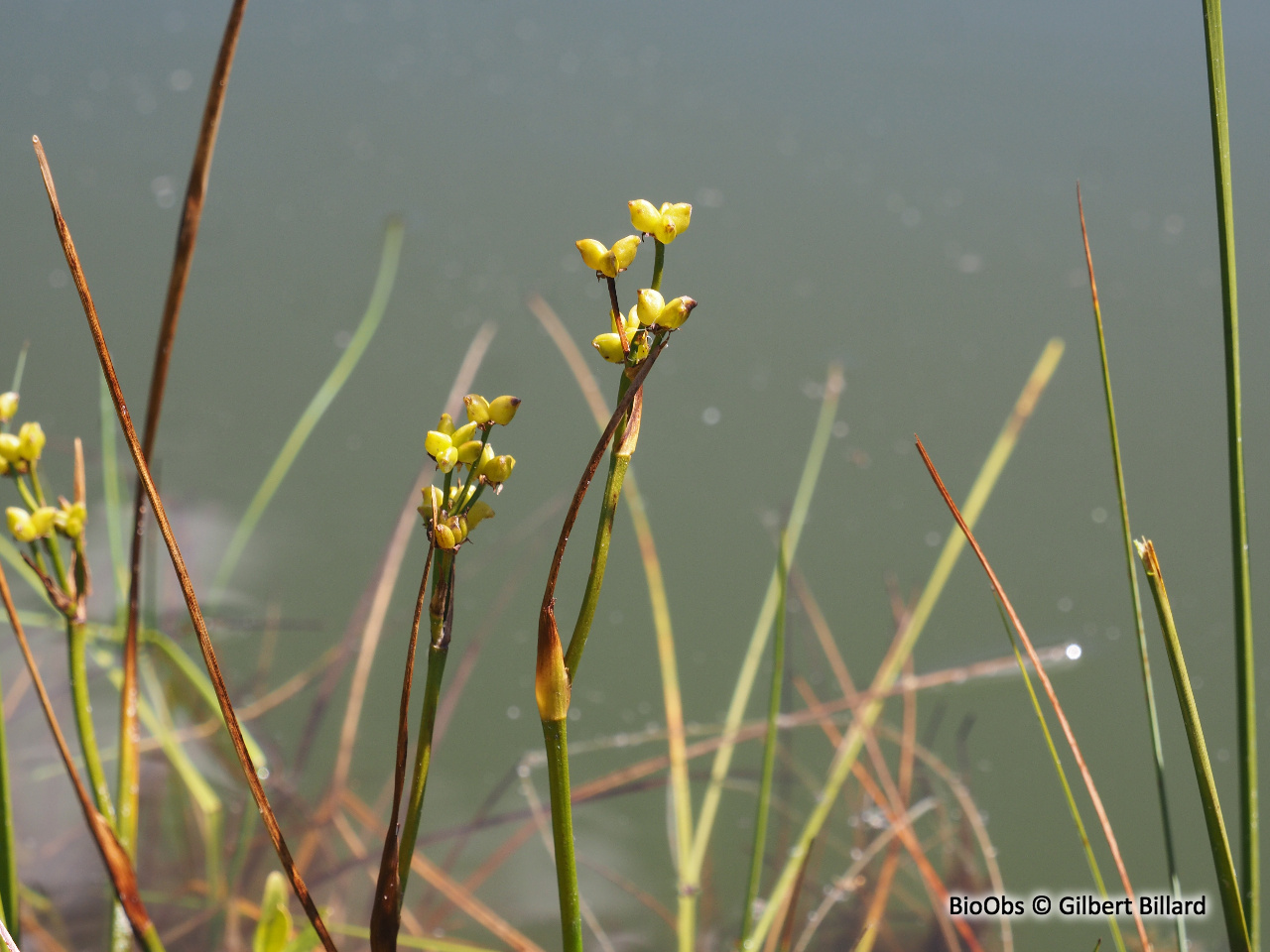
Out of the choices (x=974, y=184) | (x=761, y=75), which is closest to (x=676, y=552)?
(x=974, y=184)

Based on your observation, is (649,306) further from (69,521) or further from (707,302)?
(707,302)

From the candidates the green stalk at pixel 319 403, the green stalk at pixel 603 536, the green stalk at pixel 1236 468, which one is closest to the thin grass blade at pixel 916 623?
the green stalk at pixel 1236 468

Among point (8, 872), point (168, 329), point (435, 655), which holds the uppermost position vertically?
point (168, 329)

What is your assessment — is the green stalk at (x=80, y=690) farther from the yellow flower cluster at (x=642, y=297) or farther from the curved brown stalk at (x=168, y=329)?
the yellow flower cluster at (x=642, y=297)

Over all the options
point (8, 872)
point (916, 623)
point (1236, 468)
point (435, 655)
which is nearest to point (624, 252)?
point (435, 655)

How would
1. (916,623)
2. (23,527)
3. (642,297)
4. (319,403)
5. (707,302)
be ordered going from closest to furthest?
(642,297)
(23,527)
(916,623)
(319,403)
(707,302)

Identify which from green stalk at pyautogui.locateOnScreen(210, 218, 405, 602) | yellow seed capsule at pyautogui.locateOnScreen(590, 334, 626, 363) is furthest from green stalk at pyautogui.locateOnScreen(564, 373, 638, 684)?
green stalk at pyautogui.locateOnScreen(210, 218, 405, 602)

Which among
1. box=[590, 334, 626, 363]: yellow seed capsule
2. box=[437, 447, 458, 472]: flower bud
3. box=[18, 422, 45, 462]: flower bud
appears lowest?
box=[437, 447, 458, 472]: flower bud

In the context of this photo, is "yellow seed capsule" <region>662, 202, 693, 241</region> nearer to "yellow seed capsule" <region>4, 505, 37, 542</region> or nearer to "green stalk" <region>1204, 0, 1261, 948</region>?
"green stalk" <region>1204, 0, 1261, 948</region>
